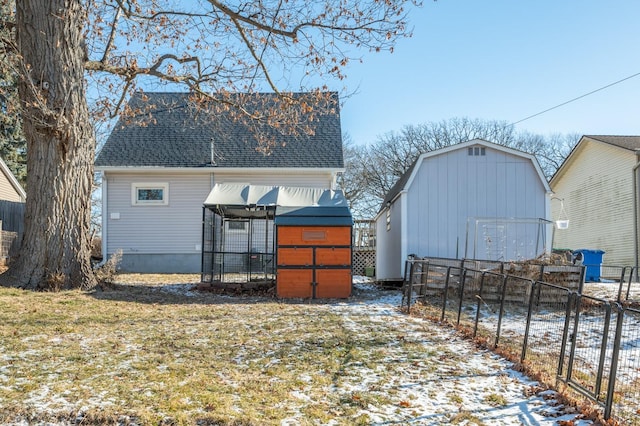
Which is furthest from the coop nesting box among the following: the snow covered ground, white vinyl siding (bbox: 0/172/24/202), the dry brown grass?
white vinyl siding (bbox: 0/172/24/202)

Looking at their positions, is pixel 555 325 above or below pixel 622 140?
below

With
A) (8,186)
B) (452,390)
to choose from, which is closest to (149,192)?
(8,186)

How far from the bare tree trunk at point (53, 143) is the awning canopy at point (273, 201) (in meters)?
3.24

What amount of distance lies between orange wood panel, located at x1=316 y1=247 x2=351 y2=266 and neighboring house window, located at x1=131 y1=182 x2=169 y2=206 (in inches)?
322

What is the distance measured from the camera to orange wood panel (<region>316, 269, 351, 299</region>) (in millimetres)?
11445

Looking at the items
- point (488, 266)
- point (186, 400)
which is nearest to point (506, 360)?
point (186, 400)

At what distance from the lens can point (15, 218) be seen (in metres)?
20.9

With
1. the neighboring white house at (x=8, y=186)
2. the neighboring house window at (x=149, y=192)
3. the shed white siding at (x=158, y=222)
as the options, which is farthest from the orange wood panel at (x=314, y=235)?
the neighboring white house at (x=8, y=186)

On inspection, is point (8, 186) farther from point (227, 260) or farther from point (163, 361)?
point (163, 361)

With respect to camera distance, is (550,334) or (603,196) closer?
(550,334)

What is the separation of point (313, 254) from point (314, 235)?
397 mm

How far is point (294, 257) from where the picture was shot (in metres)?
11.4

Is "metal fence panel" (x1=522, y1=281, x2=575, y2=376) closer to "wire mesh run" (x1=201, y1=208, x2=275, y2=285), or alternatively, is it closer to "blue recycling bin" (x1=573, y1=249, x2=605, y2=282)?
"wire mesh run" (x1=201, y1=208, x2=275, y2=285)

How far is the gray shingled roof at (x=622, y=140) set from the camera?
20.5m
